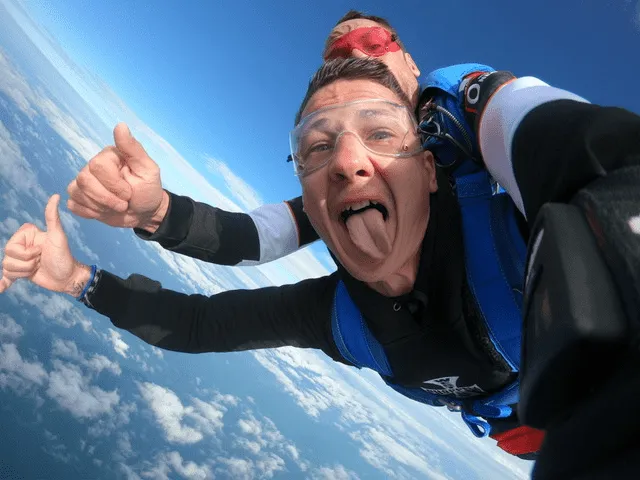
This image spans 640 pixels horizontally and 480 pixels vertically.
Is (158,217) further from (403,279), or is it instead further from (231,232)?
(403,279)

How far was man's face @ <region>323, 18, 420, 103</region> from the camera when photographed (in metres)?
1.68

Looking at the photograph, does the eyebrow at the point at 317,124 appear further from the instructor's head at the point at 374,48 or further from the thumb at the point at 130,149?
the thumb at the point at 130,149

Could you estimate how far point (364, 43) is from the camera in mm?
1835

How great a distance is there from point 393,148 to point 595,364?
3.76 feet

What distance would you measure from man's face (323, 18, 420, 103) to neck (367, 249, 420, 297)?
79 cm

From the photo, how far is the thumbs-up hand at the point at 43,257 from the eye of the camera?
173cm

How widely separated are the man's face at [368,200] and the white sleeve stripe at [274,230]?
19.3 inches

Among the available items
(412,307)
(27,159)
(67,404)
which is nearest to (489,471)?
(67,404)

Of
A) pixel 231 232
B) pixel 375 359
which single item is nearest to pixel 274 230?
pixel 231 232

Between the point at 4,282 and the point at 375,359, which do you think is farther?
the point at 4,282

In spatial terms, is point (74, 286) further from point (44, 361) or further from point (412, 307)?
point (44, 361)

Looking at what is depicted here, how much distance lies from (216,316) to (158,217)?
0.79 meters

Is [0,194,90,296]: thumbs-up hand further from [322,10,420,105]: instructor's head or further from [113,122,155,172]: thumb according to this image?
[322,10,420,105]: instructor's head

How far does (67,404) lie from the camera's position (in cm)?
4278
